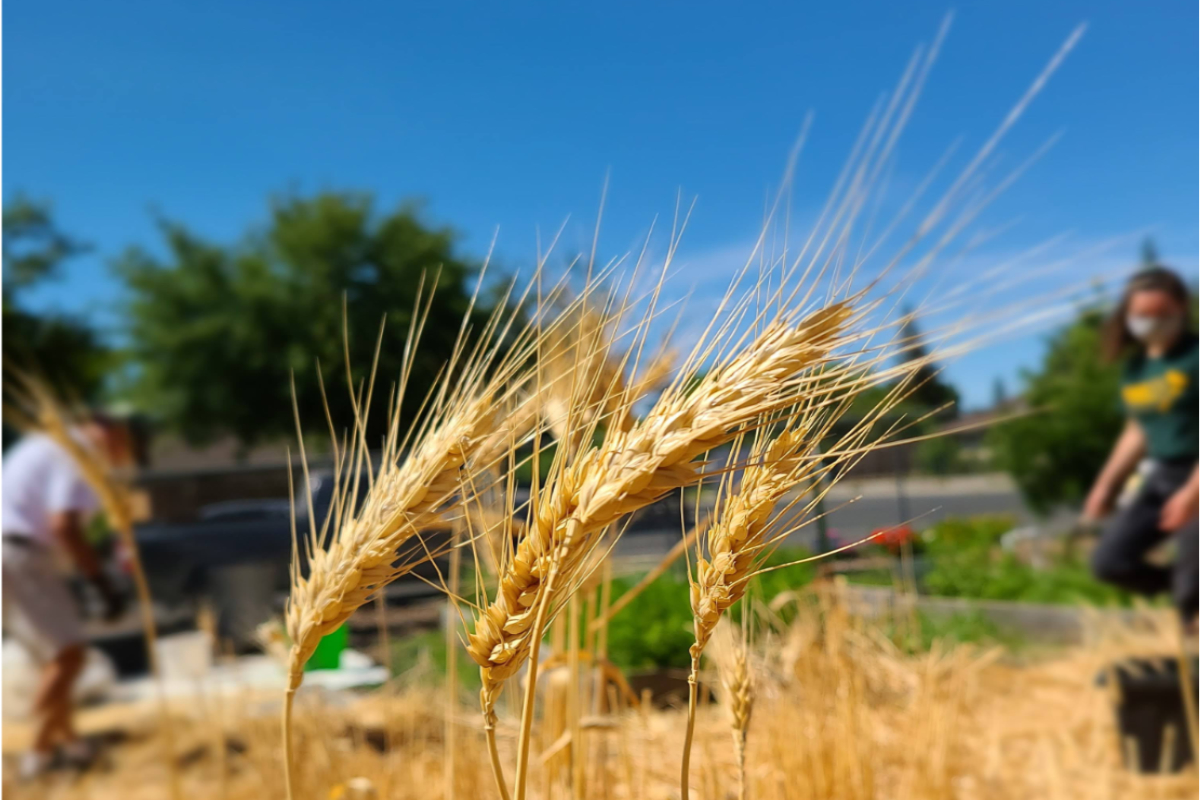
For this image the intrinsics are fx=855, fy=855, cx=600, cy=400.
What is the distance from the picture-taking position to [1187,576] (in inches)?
91.2

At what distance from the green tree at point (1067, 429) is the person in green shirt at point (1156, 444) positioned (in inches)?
219

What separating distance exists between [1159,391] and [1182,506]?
1.35 ft

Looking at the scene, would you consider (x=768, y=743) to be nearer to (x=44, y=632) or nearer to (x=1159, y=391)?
(x=1159, y=391)

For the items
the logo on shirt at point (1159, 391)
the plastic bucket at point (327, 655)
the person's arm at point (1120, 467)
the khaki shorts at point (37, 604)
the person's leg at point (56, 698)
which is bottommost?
the person's leg at point (56, 698)

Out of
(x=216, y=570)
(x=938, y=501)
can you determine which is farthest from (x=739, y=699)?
(x=938, y=501)

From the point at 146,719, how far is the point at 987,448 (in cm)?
830

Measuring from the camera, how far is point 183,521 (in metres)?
9.63

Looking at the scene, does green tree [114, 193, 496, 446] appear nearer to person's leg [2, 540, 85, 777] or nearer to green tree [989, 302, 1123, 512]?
green tree [989, 302, 1123, 512]

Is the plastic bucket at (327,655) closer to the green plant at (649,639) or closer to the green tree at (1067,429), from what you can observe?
the green plant at (649,639)

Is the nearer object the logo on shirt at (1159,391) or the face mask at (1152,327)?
the logo on shirt at (1159,391)

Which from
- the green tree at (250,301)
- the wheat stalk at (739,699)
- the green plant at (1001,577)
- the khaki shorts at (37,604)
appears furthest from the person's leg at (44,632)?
the green tree at (250,301)

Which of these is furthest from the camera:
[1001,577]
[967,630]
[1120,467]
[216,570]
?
[216,570]

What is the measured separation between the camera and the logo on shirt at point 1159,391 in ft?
8.70

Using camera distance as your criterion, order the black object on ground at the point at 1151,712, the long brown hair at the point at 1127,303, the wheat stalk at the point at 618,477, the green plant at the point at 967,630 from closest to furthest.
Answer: the wheat stalk at the point at 618,477
the black object on ground at the point at 1151,712
the long brown hair at the point at 1127,303
the green plant at the point at 967,630
